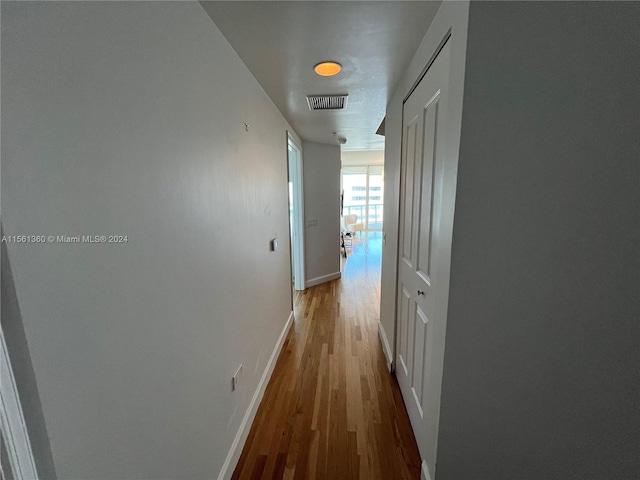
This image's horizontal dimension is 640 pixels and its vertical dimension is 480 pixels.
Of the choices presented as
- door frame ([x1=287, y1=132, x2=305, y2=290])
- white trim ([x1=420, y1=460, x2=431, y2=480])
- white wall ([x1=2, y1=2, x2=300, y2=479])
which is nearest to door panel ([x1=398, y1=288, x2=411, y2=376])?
white trim ([x1=420, y1=460, x2=431, y2=480])

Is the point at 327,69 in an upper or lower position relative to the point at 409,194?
upper

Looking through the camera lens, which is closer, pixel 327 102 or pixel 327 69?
pixel 327 69

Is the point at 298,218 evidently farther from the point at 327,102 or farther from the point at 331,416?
the point at 331,416

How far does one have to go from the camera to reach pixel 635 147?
868 millimetres

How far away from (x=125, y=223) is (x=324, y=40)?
1331 millimetres

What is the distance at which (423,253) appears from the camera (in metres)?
1.43

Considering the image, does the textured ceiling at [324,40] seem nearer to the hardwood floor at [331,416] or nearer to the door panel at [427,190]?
the door panel at [427,190]

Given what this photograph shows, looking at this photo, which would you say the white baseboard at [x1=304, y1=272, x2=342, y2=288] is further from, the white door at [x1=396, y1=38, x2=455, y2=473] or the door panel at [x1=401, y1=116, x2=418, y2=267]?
the door panel at [x1=401, y1=116, x2=418, y2=267]

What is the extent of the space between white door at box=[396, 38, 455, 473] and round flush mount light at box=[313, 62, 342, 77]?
52 centimetres

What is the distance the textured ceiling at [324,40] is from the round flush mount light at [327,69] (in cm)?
4

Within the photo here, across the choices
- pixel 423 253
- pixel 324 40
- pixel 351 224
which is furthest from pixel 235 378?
pixel 351 224

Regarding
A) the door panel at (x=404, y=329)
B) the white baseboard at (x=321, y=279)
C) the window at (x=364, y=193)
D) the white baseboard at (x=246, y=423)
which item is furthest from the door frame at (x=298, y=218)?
the window at (x=364, y=193)

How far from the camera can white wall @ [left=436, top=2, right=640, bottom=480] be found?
87cm

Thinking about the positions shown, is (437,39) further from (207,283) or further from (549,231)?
(207,283)
